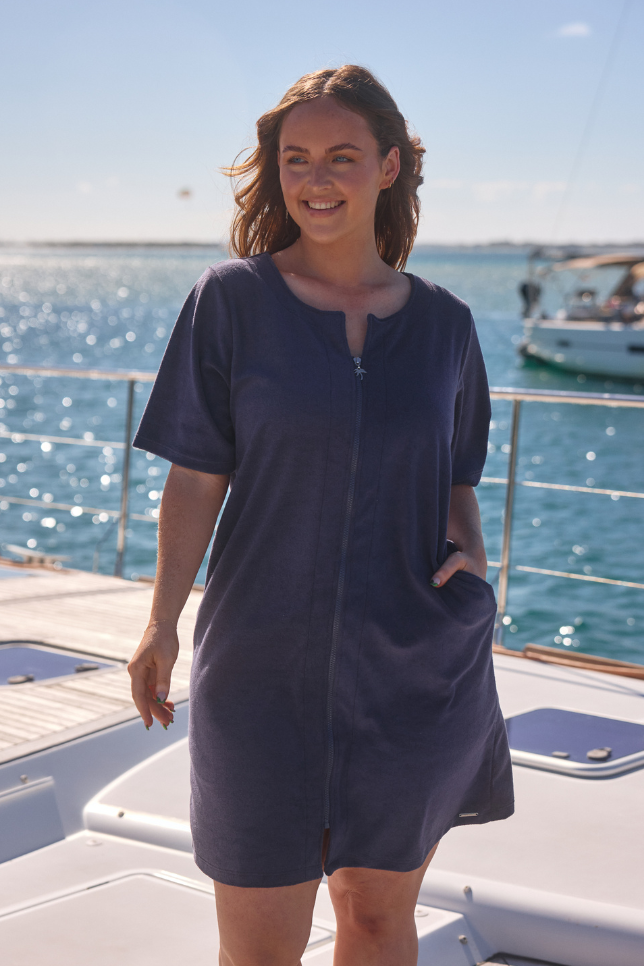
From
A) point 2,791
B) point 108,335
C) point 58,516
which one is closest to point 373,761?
point 2,791

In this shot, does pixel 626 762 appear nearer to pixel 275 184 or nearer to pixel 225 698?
pixel 225 698

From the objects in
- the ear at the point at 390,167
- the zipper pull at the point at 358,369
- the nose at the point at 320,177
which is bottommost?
the zipper pull at the point at 358,369

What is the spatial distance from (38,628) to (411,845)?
A: 2088mm

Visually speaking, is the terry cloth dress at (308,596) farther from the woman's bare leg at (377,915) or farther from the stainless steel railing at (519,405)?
the stainless steel railing at (519,405)

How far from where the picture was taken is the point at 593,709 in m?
2.44

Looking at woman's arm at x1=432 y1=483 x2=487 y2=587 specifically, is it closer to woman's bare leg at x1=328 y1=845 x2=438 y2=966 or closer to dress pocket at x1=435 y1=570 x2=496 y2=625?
dress pocket at x1=435 y1=570 x2=496 y2=625

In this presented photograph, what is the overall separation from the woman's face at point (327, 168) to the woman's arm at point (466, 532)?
0.37 metres

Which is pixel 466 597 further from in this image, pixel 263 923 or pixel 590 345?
pixel 590 345

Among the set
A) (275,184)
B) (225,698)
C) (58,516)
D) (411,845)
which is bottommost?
(58,516)

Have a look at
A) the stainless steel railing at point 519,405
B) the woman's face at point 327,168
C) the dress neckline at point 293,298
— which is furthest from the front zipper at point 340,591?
the stainless steel railing at point 519,405

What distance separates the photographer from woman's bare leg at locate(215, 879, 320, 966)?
107 cm

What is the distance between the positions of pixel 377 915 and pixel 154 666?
1.28ft

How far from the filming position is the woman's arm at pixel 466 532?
1.20 metres

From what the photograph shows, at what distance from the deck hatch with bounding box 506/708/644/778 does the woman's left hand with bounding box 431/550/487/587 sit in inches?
39.5
